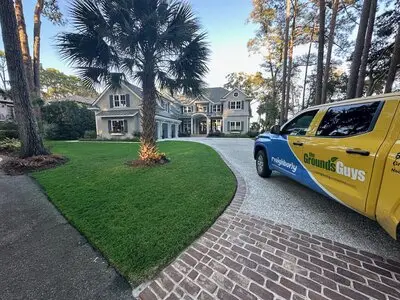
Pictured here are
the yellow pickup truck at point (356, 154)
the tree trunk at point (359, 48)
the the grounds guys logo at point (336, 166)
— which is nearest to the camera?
the yellow pickup truck at point (356, 154)

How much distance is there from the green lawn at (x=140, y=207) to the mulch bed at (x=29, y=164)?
0.85 m

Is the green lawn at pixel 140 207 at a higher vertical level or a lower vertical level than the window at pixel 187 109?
lower

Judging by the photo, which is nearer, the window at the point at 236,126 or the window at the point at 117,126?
the window at the point at 117,126

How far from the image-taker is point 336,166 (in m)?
2.75

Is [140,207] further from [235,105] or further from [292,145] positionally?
[235,105]

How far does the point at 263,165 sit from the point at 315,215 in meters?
2.39

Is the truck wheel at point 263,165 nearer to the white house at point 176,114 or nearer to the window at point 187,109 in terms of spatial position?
the white house at point 176,114

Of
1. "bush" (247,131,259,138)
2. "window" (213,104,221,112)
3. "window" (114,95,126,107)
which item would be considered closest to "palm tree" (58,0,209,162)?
"window" (114,95,126,107)

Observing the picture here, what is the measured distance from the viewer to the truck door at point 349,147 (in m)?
2.25

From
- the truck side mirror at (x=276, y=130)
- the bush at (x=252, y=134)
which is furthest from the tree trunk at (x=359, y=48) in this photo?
the bush at (x=252, y=134)

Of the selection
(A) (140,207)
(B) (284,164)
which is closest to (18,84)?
(A) (140,207)

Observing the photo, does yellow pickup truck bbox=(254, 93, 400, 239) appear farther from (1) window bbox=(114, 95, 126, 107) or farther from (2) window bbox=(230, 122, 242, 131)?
(2) window bbox=(230, 122, 242, 131)

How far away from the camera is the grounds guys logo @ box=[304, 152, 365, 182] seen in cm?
238

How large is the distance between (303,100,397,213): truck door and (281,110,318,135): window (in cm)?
44
